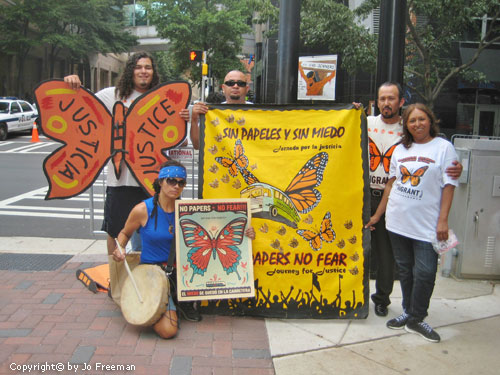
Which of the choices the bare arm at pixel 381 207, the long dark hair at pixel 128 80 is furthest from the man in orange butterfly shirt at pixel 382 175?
the long dark hair at pixel 128 80

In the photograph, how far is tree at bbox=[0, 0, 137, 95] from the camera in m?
27.7

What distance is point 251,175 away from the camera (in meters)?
3.92

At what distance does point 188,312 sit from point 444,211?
6.85 feet

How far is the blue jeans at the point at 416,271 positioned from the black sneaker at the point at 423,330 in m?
0.05

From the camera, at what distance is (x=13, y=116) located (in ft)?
68.0

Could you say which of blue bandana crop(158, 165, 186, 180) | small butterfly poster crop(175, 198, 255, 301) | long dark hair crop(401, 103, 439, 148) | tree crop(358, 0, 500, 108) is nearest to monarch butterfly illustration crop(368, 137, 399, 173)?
long dark hair crop(401, 103, 439, 148)

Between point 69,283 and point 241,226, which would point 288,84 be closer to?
point 241,226

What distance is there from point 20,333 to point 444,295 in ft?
11.9

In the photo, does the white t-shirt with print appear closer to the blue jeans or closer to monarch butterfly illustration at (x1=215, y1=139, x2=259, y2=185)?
the blue jeans

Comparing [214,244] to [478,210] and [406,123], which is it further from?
[478,210]

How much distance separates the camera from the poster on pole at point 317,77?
7391 millimetres

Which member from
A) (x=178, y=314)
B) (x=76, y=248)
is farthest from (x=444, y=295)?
(x=76, y=248)

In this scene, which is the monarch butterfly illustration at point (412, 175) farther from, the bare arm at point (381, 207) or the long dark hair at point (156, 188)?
the long dark hair at point (156, 188)

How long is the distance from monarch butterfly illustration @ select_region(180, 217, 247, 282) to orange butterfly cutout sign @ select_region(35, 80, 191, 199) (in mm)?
641
